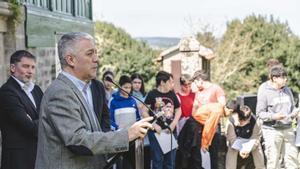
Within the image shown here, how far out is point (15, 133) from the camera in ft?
14.5

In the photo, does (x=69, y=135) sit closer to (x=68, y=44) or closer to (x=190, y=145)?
(x=68, y=44)

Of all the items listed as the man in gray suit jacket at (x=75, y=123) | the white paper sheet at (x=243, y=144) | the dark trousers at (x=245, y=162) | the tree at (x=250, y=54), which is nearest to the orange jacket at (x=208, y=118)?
the white paper sheet at (x=243, y=144)

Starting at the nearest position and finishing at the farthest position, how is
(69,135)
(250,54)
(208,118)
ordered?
1. (69,135)
2. (208,118)
3. (250,54)

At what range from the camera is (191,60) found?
11312 mm

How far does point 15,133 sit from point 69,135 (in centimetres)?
182

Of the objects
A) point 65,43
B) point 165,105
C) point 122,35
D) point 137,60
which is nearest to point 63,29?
point 165,105

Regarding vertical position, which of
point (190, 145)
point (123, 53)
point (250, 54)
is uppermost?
point (123, 53)

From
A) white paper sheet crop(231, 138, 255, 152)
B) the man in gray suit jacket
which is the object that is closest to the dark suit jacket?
the man in gray suit jacket

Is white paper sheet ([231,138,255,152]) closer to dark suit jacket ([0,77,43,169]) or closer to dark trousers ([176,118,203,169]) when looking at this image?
dark trousers ([176,118,203,169])

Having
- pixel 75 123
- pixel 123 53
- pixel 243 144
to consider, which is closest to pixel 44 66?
pixel 243 144

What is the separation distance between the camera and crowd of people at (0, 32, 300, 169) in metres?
2.82

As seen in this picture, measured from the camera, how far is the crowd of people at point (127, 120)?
282cm

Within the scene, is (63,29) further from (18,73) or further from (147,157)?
(18,73)

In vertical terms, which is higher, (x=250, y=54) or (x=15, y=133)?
(x=250, y=54)
